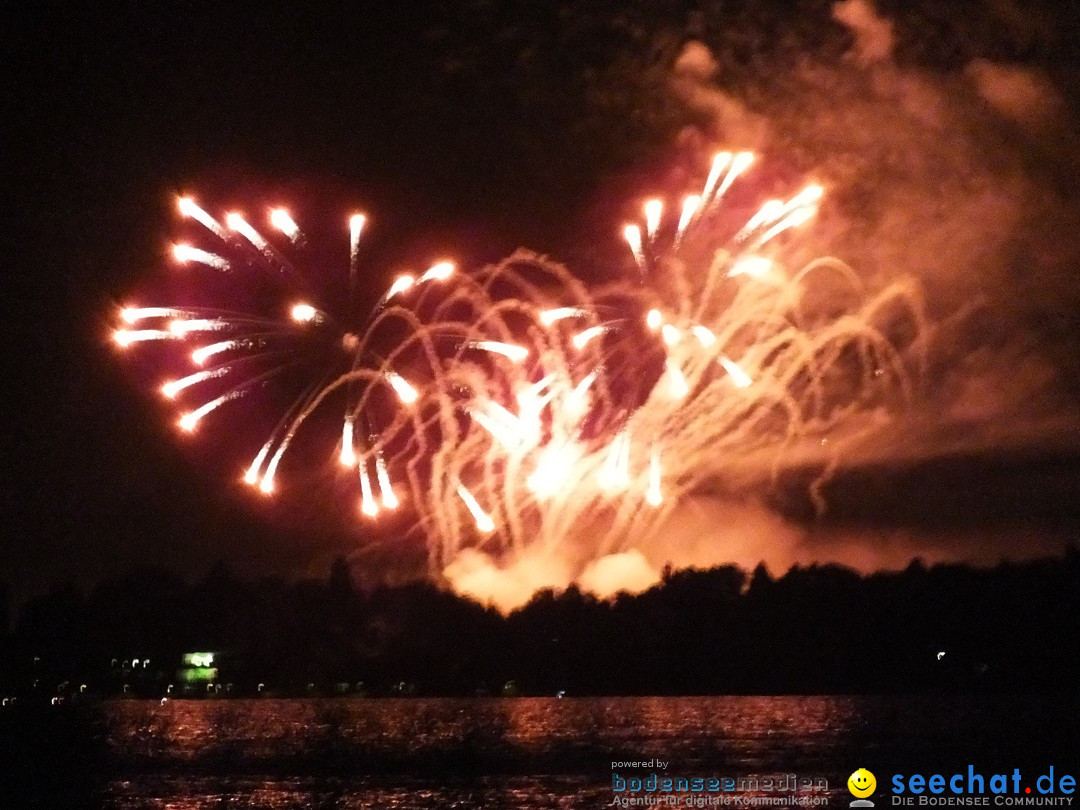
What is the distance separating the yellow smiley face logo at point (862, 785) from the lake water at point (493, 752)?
16.6 inches

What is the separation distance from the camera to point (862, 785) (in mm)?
35844

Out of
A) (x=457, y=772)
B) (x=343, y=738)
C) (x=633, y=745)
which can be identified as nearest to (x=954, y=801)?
(x=457, y=772)

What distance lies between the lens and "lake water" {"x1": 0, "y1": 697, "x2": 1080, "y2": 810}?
4003 cm

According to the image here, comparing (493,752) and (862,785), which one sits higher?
(493,752)

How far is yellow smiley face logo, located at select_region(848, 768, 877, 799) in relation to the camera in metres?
35.1

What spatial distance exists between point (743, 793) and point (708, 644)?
97794 millimetres

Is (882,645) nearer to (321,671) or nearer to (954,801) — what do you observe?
(321,671)

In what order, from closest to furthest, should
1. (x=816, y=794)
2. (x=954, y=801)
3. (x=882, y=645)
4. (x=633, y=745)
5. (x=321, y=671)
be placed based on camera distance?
1. (x=954, y=801)
2. (x=816, y=794)
3. (x=633, y=745)
4. (x=882, y=645)
5. (x=321, y=671)

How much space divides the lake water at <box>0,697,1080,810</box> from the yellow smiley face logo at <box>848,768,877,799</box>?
422 millimetres

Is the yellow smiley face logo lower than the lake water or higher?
lower

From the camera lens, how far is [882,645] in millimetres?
134625

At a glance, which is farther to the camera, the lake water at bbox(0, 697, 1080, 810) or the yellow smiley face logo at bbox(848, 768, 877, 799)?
the lake water at bbox(0, 697, 1080, 810)

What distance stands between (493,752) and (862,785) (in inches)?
987

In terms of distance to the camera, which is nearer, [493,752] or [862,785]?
[862,785]
